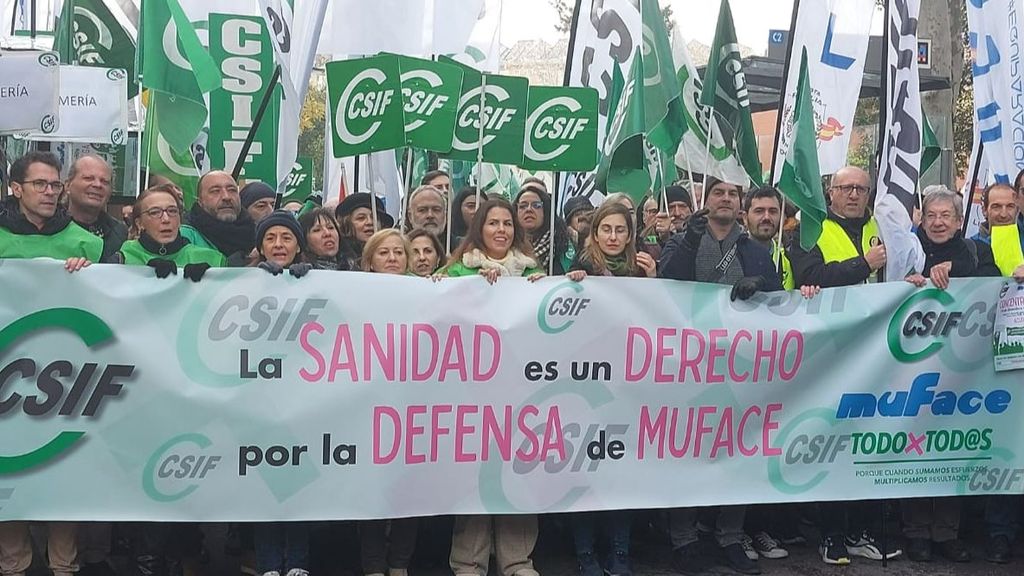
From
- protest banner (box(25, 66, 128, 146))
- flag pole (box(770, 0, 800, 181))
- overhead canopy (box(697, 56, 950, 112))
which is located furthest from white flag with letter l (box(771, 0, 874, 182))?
overhead canopy (box(697, 56, 950, 112))

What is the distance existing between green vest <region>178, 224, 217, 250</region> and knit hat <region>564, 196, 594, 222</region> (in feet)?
8.54

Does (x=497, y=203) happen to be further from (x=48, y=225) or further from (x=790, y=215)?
(x=790, y=215)

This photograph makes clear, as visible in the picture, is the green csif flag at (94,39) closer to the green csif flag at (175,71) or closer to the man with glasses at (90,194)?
the green csif flag at (175,71)

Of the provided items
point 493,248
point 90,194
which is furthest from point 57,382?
point 493,248

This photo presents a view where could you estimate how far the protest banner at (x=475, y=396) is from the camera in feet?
15.4

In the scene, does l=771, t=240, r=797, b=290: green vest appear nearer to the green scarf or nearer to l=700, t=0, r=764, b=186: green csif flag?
l=700, t=0, r=764, b=186: green csif flag

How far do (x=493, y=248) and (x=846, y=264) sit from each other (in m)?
1.85

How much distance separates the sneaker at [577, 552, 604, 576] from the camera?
17.5 feet

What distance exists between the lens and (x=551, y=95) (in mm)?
5672

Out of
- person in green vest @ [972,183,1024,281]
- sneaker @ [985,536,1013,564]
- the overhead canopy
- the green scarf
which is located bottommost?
sneaker @ [985,536,1013,564]

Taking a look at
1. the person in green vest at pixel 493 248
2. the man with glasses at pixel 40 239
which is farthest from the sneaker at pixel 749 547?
the man with glasses at pixel 40 239

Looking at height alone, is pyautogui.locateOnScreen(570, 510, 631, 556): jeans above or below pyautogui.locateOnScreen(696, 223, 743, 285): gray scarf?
below

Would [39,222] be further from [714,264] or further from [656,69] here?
[656,69]

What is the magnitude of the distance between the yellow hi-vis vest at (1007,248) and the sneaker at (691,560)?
217 centimetres
